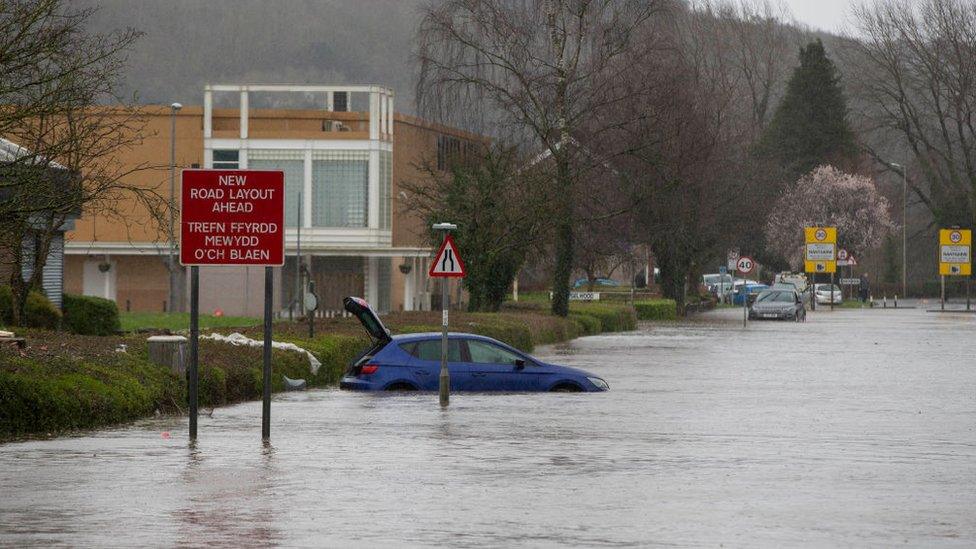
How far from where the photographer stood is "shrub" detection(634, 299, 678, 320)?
7475 cm

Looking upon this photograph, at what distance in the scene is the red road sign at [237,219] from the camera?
19.3m

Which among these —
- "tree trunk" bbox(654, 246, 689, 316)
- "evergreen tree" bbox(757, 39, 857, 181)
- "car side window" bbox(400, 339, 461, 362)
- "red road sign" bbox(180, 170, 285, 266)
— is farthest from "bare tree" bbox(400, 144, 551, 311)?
"evergreen tree" bbox(757, 39, 857, 181)

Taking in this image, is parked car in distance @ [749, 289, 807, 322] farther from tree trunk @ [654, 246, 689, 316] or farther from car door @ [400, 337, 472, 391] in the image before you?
car door @ [400, 337, 472, 391]

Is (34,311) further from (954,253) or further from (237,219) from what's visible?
(954,253)

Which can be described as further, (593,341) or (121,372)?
(593,341)

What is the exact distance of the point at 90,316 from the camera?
1531 inches

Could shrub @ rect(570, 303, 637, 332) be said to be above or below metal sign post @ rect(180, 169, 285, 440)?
below

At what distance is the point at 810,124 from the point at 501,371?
342 feet

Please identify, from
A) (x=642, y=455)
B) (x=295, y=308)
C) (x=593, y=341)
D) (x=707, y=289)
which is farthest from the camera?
(x=707, y=289)

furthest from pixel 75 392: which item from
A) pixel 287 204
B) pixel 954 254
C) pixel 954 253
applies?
pixel 954 253

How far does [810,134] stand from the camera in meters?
130

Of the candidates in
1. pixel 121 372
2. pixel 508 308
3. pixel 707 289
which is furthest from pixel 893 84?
pixel 121 372

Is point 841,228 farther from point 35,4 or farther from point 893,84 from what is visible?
point 35,4

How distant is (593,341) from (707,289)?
78159mm
